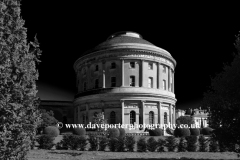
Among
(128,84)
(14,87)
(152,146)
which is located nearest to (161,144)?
(152,146)

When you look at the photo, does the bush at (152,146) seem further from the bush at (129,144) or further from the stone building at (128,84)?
the stone building at (128,84)

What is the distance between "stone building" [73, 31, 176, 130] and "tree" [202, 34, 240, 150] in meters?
30.7

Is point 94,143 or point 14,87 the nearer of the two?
point 14,87

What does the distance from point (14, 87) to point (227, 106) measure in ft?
33.8

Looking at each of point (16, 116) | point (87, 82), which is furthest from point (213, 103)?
point (87, 82)

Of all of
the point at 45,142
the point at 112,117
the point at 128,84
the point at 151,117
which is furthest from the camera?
the point at 128,84

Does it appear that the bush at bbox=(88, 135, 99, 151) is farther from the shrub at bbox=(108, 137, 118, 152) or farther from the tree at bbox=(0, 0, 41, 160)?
the tree at bbox=(0, 0, 41, 160)

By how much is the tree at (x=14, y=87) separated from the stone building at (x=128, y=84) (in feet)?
121

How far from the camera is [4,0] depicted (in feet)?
27.3

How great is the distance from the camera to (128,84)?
4750cm

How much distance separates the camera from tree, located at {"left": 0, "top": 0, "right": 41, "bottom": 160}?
7840 millimetres

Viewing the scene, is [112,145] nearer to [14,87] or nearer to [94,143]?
[94,143]

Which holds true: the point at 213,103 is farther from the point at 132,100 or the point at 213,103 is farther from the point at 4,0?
the point at 132,100

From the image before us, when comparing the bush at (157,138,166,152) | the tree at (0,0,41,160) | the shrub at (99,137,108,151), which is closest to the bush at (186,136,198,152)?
the bush at (157,138,166,152)
